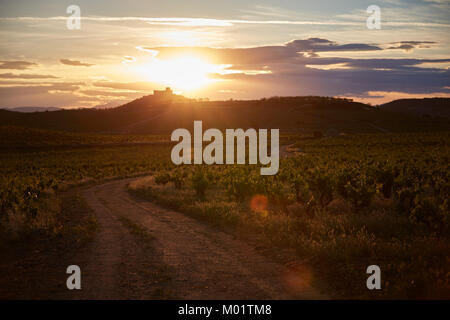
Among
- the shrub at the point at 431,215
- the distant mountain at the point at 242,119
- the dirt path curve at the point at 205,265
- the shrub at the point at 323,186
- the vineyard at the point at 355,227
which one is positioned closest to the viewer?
the dirt path curve at the point at 205,265

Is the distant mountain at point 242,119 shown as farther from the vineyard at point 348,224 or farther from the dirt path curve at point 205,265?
the dirt path curve at point 205,265

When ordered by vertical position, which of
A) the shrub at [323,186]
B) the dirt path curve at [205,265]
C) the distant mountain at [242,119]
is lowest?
the dirt path curve at [205,265]

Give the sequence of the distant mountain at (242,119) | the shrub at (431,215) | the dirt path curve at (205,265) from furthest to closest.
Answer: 1. the distant mountain at (242,119)
2. the shrub at (431,215)
3. the dirt path curve at (205,265)

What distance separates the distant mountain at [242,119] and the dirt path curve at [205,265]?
11088 cm

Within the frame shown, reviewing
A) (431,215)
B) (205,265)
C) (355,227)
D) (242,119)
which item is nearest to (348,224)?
(355,227)

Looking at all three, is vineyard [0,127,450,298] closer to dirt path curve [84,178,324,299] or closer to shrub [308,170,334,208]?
shrub [308,170,334,208]

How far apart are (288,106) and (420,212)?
17220 cm

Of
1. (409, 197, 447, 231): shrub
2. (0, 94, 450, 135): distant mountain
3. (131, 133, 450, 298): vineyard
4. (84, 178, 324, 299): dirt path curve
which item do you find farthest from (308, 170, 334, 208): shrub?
(0, 94, 450, 135): distant mountain

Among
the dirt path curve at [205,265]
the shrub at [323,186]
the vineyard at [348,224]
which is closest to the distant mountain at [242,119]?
the vineyard at [348,224]

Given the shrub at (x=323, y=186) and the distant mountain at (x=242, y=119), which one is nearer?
the shrub at (x=323, y=186)

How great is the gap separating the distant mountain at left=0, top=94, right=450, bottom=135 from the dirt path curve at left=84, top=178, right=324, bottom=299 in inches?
4365

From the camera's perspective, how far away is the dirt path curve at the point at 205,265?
317 inches

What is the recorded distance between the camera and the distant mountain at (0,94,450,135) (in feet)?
445
